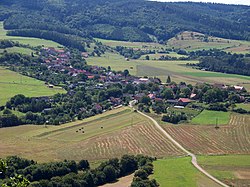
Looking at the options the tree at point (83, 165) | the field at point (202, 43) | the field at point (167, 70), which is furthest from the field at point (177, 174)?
the field at point (202, 43)

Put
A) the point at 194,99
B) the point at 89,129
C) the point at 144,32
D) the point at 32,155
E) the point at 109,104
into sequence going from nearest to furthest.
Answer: the point at 32,155
the point at 89,129
the point at 109,104
the point at 194,99
the point at 144,32

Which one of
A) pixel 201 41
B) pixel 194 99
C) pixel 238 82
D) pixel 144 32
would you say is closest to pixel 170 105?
pixel 194 99

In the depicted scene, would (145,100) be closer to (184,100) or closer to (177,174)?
(184,100)

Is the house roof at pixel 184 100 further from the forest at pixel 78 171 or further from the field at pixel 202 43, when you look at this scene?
the field at pixel 202 43

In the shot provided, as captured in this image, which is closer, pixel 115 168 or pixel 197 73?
pixel 115 168

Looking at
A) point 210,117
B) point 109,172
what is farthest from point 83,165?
point 210,117

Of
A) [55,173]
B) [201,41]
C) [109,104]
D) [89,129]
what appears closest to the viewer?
[55,173]

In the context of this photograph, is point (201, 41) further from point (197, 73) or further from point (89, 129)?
point (89, 129)
